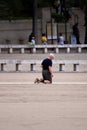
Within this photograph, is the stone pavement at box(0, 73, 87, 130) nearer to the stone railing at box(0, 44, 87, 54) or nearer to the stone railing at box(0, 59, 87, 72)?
the stone railing at box(0, 59, 87, 72)

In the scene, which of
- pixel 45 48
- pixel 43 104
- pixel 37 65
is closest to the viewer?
pixel 43 104

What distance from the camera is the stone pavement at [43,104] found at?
1444cm

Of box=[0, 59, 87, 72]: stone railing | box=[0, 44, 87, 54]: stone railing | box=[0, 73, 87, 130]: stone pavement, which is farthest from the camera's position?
box=[0, 44, 87, 54]: stone railing

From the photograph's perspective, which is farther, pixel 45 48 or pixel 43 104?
pixel 45 48

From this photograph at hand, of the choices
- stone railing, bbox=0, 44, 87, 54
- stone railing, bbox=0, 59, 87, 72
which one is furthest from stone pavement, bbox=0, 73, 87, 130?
stone railing, bbox=0, 44, 87, 54

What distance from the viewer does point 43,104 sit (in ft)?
59.8

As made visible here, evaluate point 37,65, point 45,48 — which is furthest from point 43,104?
point 45,48

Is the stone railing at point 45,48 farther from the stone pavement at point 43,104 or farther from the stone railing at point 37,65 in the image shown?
Answer: the stone pavement at point 43,104

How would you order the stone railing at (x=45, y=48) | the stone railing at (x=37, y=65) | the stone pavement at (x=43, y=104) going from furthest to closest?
the stone railing at (x=45, y=48)
the stone railing at (x=37, y=65)
the stone pavement at (x=43, y=104)

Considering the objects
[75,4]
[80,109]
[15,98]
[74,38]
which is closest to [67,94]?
[15,98]

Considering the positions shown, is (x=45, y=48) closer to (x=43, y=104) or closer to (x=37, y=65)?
(x=37, y=65)

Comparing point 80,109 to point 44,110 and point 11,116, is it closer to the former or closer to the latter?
point 44,110

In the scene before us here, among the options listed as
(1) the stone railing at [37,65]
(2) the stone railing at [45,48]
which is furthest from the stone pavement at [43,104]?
(2) the stone railing at [45,48]

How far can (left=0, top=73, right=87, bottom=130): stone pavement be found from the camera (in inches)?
569
